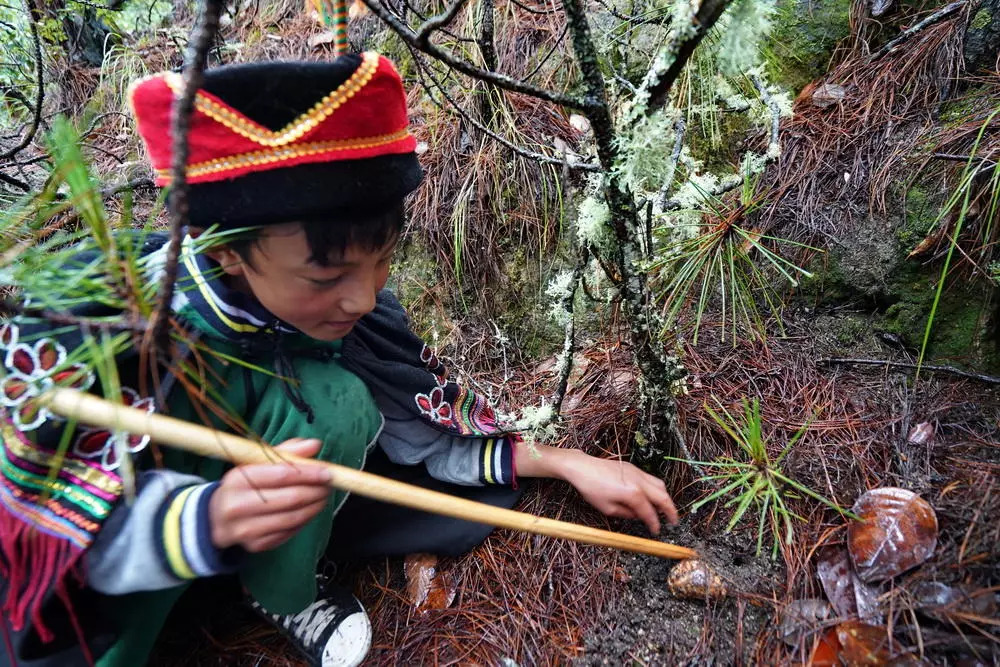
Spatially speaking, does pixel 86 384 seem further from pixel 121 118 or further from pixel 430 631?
pixel 121 118

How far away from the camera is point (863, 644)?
970 millimetres

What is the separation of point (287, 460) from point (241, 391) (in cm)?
39

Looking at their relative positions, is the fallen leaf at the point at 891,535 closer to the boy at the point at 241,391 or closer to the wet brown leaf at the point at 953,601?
the wet brown leaf at the point at 953,601

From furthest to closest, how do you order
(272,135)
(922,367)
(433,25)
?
(922,367)
(272,135)
(433,25)

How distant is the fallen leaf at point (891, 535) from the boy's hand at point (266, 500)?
3.40ft

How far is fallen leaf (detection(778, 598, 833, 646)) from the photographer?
1045 mm

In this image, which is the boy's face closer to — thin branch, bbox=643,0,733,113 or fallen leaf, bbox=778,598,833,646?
thin branch, bbox=643,0,733,113

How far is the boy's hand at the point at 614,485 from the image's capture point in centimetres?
125

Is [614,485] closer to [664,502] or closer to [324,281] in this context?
[664,502]

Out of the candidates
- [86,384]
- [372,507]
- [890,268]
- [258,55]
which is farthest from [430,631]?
[258,55]

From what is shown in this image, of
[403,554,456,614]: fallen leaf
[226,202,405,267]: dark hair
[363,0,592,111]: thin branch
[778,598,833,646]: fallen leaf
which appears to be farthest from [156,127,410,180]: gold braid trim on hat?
[778,598,833,646]: fallen leaf

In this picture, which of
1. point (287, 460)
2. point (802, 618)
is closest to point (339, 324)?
point (287, 460)

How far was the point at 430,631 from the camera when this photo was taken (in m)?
1.34

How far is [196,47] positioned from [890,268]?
169cm
